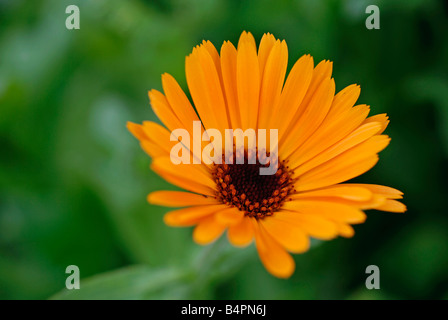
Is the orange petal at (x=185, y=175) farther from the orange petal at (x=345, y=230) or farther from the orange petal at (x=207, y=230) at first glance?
the orange petal at (x=345, y=230)

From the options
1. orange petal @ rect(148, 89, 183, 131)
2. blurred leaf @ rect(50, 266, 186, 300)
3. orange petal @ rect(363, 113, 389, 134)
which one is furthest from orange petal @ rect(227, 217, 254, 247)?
blurred leaf @ rect(50, 266, 186, 300)

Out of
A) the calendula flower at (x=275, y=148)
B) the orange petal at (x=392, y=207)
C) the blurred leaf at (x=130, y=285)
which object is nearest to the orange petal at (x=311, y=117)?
the calendula flower at (x=275, y=148)

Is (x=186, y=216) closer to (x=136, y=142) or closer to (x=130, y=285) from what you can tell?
(x=130, y=285)

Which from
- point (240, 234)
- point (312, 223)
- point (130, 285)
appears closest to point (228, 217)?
point (240, 234)

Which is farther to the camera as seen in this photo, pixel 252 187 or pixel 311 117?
pixel 252 187

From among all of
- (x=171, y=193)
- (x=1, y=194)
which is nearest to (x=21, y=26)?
(x=1, y=194)

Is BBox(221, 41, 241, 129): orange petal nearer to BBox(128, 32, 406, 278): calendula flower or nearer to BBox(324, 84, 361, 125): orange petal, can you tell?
BBox(128, 32, 406, 278): calendula flower
